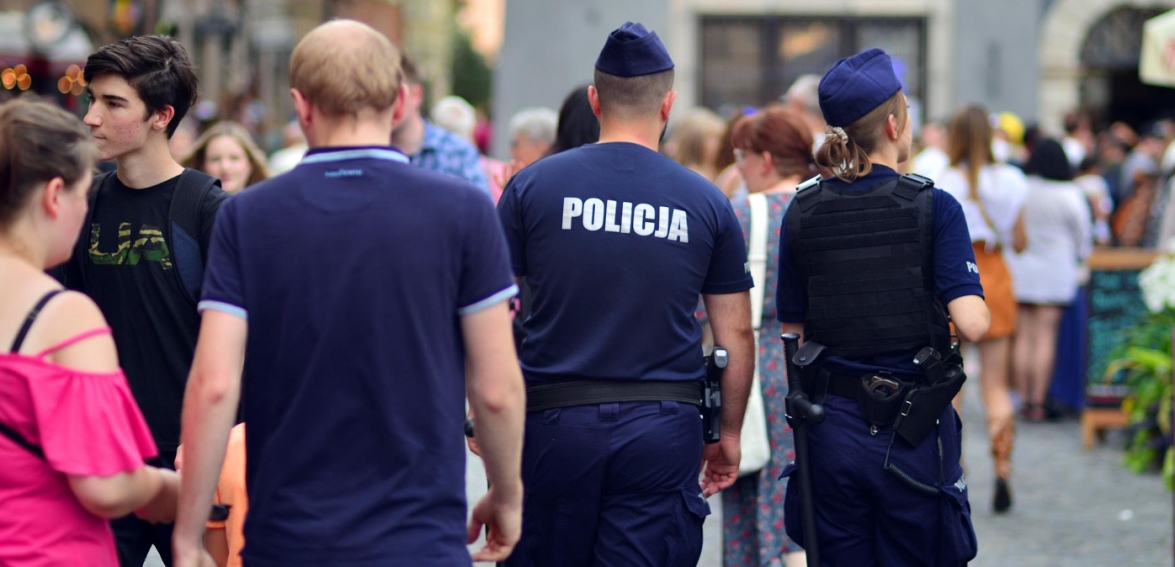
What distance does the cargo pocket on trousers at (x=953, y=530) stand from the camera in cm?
405

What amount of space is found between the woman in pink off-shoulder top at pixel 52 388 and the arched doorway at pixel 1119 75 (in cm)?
2400

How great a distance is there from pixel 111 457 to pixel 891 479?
225cm

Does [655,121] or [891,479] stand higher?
[655,121]

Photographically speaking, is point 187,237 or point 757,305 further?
point 757,305

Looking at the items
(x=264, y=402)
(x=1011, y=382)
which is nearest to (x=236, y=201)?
(x=264, y=402)

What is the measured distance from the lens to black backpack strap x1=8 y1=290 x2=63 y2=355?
267cm

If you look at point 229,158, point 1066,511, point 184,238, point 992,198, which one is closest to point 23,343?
point 184,238

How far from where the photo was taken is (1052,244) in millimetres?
10445

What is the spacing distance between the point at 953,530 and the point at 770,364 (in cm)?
153

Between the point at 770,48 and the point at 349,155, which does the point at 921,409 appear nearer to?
the point at 349,155

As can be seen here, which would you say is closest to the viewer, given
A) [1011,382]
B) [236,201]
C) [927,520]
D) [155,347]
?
[236,201]

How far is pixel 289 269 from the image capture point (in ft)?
9.29

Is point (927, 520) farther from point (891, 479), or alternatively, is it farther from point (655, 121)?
point (655, 121)

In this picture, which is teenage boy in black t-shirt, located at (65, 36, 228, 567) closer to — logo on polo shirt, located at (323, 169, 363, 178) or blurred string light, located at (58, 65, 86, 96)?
logo on polo shirt, located at (323, 169, 363, 178)
